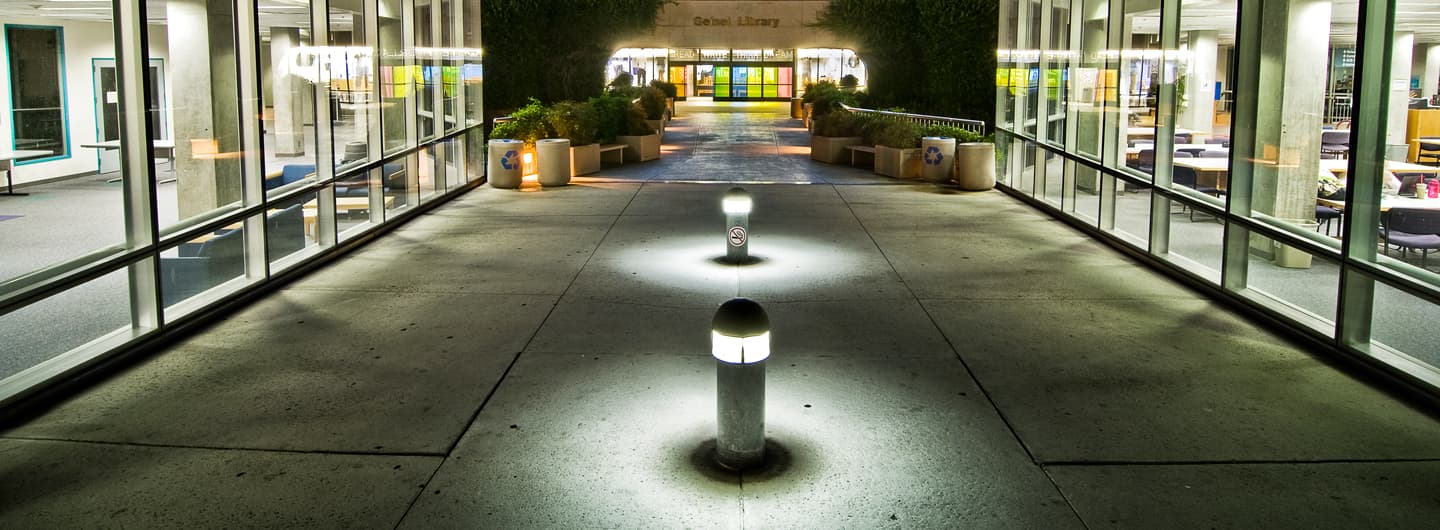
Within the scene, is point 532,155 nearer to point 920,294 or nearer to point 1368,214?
point 920,294

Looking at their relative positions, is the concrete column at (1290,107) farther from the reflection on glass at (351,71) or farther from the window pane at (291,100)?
the reflection on glass at (351,71)

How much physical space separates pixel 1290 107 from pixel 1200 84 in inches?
767

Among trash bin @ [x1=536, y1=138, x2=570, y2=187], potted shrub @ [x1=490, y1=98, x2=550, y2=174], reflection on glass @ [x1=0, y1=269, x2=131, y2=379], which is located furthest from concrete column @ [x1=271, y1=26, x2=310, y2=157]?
reflection on glass @ [x1=0, y1=269, x2=131, y2=379]

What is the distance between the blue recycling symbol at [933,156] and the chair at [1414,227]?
8.74m

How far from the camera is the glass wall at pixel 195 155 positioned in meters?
7.68

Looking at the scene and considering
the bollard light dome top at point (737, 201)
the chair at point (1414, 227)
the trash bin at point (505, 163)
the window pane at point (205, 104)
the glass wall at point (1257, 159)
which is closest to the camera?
the glass wall at point (1257, 159)

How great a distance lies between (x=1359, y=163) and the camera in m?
7.34

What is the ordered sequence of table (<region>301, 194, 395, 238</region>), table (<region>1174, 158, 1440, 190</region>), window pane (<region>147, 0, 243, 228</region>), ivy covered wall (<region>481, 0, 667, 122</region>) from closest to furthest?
window pane (<region>147, 0, 243, 228</region>)
table (<region>301, 194, 395, 238</region>)
table (<region>1174, 158, 1440, 190</region>)
ivy covered wall (<region>481, 0, 667, 122</region>)

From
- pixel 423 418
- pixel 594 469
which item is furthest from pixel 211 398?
pixel 594 469

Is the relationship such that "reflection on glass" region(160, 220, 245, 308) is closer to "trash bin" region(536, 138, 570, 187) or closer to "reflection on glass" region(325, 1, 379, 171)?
"reflection on glass" region(325, 1, 379, 171)

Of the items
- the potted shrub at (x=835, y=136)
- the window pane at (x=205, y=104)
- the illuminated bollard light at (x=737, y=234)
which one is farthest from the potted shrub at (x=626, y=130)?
the window pane at (x=205, y=104)

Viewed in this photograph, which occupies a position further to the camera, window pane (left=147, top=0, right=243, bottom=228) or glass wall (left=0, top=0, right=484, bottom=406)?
window pane (left=147, top=0, right=243, bottom=228)

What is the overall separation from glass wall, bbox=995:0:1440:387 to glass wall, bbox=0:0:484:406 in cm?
833

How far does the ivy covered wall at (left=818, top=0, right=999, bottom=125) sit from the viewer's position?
2488 centimetres
